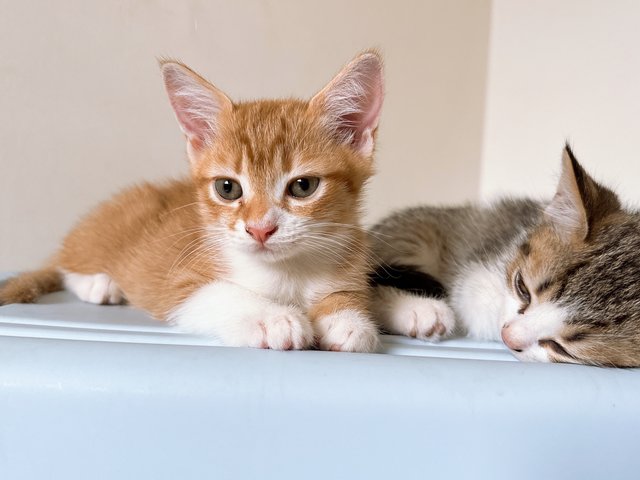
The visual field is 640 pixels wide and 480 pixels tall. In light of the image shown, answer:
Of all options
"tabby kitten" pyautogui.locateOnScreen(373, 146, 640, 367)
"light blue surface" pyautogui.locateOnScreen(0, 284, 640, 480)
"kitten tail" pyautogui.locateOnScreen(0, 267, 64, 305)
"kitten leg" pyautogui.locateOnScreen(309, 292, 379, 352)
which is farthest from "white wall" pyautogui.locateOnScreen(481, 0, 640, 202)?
"kitten tail" pyautogui.locateOnScreen(0, 267, 64, 305)

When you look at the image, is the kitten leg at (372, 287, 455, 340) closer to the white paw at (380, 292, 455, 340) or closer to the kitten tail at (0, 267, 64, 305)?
the white paw at (380, 292, 455, 340)

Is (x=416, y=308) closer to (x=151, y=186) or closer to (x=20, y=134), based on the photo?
(x=151, y=186)

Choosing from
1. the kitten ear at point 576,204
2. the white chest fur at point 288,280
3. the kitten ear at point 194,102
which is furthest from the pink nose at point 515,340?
the kitten ear at point 194,102

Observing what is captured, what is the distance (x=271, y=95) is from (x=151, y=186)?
71 cm

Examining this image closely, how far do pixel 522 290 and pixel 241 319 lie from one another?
59cm

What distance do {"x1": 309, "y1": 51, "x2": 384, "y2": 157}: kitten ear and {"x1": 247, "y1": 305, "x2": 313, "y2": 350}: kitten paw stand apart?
0.45 m

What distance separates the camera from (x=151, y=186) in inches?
67.4

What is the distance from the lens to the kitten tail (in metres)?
1.27

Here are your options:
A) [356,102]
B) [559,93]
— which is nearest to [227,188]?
[356,102]

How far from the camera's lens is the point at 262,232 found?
0.98 m

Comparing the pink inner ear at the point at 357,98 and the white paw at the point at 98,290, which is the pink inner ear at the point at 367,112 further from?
the white paw at the point at 98,290

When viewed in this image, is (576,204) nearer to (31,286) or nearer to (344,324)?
(344,324)

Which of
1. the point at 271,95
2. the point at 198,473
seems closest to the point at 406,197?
the point at 271,95

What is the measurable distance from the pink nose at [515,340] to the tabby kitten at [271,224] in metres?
0.26
